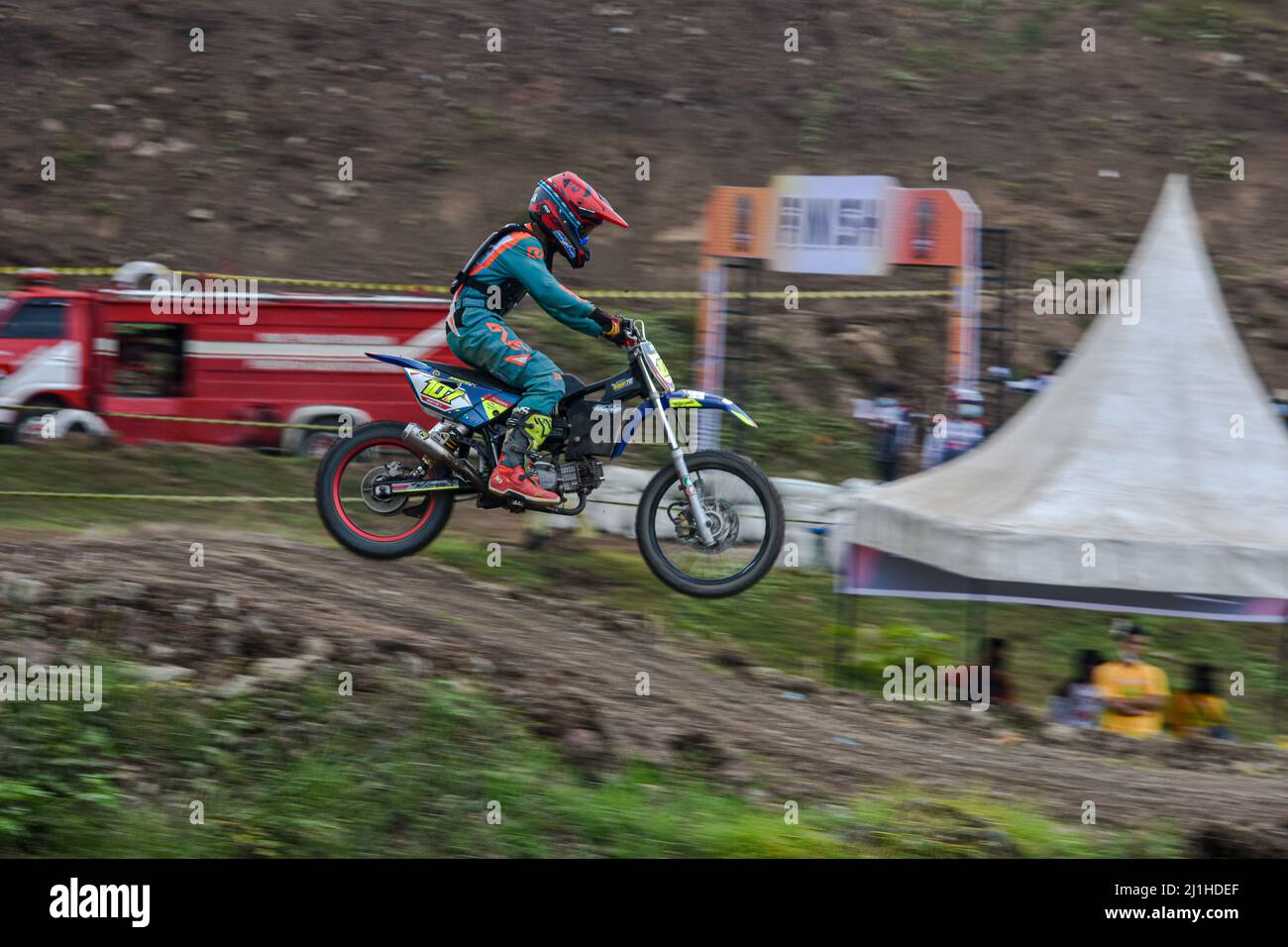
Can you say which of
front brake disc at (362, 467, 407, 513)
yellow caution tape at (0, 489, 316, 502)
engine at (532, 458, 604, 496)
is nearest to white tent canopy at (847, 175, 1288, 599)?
engine at (532, 458, 604, 496)

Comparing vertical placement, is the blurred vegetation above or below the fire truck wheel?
below

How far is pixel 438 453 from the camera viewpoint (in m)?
7.49

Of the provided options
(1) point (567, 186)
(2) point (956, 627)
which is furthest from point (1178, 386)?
(1) point (567, 186)

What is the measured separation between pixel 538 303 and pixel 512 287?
1.07 feet

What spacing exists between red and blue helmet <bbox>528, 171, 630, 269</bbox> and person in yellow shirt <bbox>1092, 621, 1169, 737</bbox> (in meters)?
4.25

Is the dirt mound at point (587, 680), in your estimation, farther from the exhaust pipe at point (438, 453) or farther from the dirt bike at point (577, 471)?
the exhaust pipe at point (438, 453)

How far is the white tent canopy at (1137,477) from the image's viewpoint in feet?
25.7

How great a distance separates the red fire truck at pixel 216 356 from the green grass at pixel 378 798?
759cm

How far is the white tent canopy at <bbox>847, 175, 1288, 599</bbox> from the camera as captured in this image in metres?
7.83

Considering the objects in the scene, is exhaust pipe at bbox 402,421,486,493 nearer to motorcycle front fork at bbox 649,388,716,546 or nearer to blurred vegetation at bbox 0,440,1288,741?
motorcycle front fork at bbox 649,388,716,546

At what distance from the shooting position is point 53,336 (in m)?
12.9

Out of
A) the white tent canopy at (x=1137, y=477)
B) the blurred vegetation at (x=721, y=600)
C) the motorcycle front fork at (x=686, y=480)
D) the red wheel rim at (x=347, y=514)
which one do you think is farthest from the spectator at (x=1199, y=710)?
the red wheel rim at (x=347, y=514)

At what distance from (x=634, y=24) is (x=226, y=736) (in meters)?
18.2
